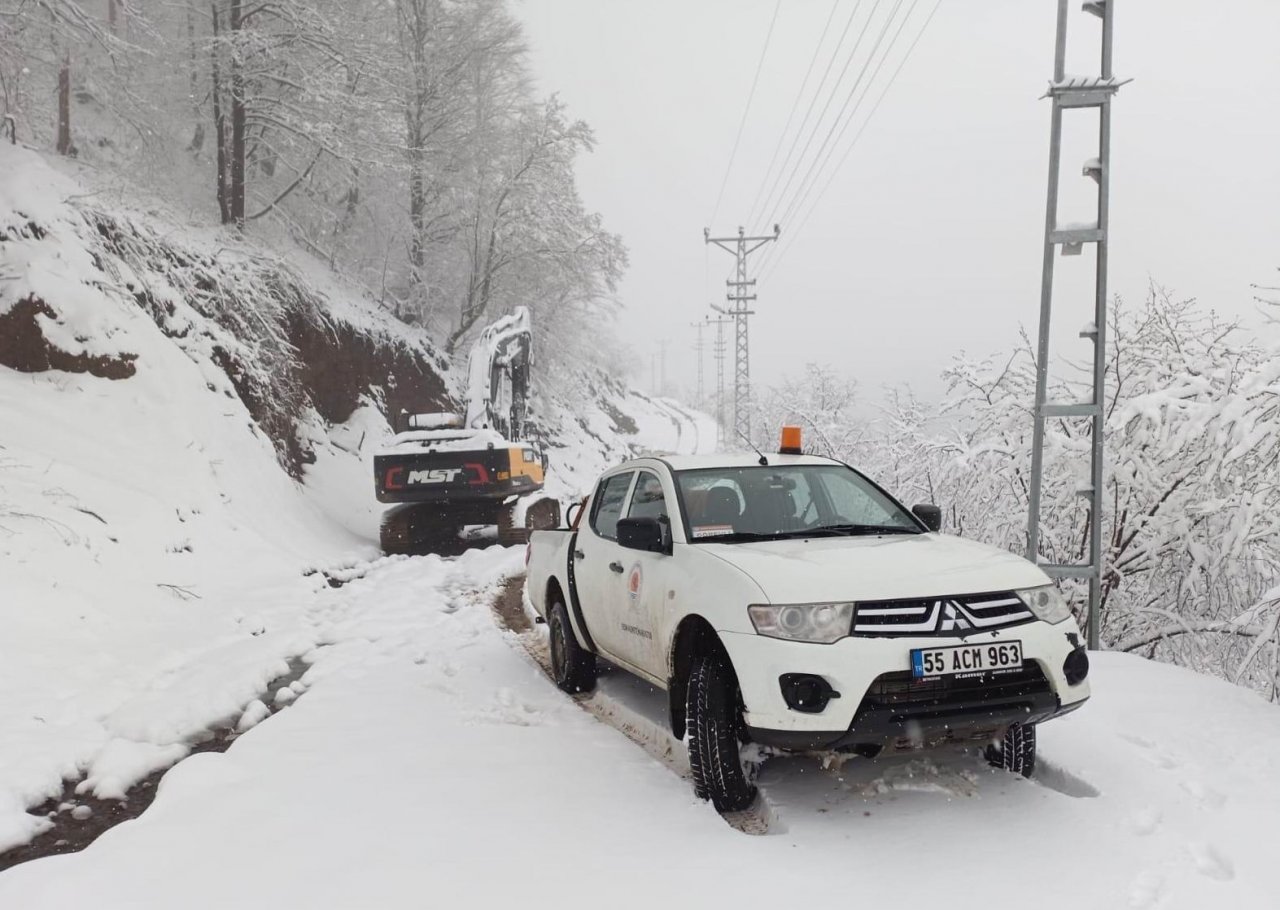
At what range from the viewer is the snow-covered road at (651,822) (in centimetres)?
316

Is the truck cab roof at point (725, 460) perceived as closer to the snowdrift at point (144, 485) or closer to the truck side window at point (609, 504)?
the truck side window at point (609, 504)

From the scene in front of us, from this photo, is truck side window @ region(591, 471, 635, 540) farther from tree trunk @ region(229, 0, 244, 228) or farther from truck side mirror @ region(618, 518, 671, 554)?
tree trunk @ region(229, 0, 244, 228)

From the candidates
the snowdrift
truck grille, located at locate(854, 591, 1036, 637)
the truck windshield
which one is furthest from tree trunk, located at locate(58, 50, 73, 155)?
truck grille, located at locate(854, 591, 1036, 637)

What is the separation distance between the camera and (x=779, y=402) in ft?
156

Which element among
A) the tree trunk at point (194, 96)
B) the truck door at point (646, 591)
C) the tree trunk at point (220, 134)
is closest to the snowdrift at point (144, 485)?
the tree trunk at point (220, 134)

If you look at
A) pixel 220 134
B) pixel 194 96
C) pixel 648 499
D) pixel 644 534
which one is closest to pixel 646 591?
pixel 644 534

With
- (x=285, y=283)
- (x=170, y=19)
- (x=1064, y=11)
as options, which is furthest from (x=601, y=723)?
(x=170, y=19)

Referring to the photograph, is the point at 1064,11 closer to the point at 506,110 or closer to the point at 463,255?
the point at 463,255

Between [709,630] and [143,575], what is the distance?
22.1ft

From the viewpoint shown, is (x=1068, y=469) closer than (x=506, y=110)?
Yes

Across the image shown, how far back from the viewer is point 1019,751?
162 inches

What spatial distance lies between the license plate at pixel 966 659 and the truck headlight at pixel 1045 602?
0.26m

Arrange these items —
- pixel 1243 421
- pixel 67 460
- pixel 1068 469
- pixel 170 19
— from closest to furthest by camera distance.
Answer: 1. pixel 1243 421
2. pixel 67 460
3. pixel 1068 469
4. pixel 170 19

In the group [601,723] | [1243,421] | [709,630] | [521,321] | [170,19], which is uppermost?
[170,19]
